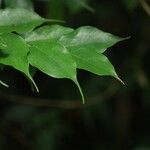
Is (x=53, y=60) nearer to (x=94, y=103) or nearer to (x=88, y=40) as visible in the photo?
(x=88, y=40)

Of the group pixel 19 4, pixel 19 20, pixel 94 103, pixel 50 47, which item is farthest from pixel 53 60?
pixel 94 103

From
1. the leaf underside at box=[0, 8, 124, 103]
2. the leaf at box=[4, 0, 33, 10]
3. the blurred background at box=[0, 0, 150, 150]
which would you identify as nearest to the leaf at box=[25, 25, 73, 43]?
the leaf underside at box=[0, 8, 124, 103]

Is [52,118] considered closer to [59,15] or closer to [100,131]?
[100,131]

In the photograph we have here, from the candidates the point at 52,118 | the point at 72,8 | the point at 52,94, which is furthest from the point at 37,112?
the point at 72,8

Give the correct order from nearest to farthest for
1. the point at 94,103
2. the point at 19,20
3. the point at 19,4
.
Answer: the point at 19,20, the point at 19,4, the point at 94,103

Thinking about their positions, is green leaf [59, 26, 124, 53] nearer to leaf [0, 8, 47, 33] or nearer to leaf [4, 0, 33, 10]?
leaf [0, 8, 47, 33]

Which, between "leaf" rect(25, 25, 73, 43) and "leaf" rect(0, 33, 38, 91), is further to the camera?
"leaf" rect(25, 25, 73, 43)
